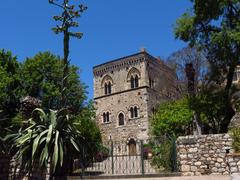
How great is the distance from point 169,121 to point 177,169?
18.3m

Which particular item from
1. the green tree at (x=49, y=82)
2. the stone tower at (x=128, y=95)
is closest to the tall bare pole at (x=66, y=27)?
the green tree at (x=49, y=82)

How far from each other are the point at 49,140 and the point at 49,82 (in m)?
19.3

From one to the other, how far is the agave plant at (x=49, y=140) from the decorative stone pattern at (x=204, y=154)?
5.46 m

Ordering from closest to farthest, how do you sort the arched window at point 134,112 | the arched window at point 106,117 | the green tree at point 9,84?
the green tree at point 9,84, the arched window at point 134,112, the arched window at point 106,117

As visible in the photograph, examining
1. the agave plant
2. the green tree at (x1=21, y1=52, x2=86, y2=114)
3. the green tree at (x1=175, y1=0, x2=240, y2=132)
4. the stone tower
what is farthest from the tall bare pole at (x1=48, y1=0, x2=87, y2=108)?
the stone tower

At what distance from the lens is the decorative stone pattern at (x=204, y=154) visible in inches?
567

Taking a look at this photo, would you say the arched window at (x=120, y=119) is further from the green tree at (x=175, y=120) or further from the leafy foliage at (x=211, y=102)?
the leafy foliage at (x=211, y=102)

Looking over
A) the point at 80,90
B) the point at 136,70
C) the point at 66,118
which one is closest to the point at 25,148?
the point at 66,118

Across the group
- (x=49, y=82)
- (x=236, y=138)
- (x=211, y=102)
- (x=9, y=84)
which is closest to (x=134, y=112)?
(x=49, y=82)

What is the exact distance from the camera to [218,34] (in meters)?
16.2

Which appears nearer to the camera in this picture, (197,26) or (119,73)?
(197,26)

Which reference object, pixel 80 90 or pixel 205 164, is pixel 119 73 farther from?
pixel 205 164

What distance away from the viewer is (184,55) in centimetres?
2831

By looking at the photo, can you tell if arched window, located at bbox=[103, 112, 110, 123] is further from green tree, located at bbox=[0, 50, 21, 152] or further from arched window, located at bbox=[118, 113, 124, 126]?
green tree, located at bbox=[0, 50, 21, 152]
